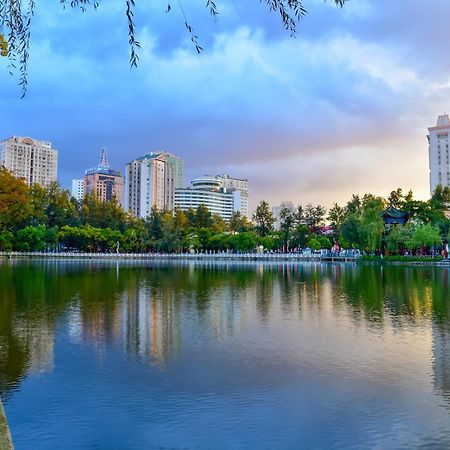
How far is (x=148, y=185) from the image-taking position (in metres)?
162

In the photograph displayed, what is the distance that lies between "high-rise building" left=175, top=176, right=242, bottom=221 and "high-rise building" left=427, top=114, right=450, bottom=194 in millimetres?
64524

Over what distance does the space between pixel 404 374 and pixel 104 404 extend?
5.46 metres

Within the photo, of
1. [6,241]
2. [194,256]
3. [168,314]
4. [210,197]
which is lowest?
[168,314]

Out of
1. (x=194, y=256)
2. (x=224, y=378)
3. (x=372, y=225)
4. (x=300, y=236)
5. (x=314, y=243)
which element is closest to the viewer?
(x=224, y=378)

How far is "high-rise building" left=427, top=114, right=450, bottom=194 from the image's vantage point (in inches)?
5531

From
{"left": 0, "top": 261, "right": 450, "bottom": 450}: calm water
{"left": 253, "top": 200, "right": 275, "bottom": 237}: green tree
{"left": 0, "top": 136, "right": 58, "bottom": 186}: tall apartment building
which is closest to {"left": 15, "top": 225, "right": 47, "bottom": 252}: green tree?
{"left": 253, "top": 200, "right": 275, "bottom": 237}: green tree

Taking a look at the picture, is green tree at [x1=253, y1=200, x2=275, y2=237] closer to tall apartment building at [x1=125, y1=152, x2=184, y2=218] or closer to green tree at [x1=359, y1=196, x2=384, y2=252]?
green tree at [x1=359, y1=196, x2=384, y2=252]

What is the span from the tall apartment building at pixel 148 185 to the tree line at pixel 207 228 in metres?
54.3

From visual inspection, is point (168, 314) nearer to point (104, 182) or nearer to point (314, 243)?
point (314, 243)

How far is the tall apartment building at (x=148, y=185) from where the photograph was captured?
162 meters

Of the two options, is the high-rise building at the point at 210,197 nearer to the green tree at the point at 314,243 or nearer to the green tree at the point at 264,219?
the green tree at the point at 264,219

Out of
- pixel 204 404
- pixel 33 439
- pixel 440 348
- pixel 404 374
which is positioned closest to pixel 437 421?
pixel 404 374

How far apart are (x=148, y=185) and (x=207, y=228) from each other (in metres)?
68.9

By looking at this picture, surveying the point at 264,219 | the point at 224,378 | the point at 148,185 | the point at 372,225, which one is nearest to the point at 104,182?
the point at 148,185
